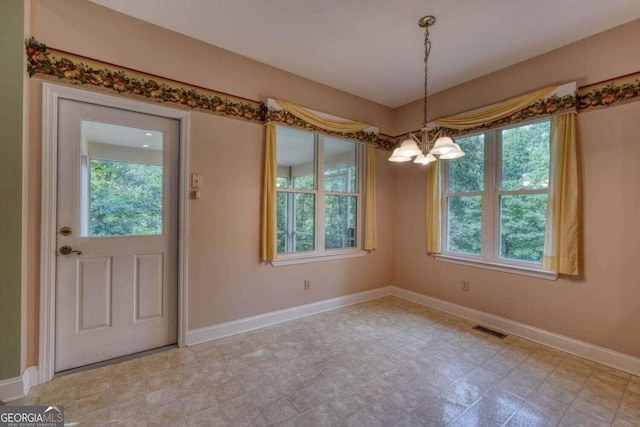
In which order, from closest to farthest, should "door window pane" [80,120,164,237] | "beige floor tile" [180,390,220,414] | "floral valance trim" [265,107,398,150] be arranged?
"beige floor tile" [180,390,220,414] < "door window pane" [80,120,164,237] < "floral valance trim" [265,107,398,150]

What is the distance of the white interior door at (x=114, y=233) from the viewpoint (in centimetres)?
217

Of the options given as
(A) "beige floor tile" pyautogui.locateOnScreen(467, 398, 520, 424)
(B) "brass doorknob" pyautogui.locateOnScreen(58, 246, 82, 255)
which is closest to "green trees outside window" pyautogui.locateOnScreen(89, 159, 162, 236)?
(B) "brass doorknob" pyautogui.locateOnScreen(58, 246, 82, 255)

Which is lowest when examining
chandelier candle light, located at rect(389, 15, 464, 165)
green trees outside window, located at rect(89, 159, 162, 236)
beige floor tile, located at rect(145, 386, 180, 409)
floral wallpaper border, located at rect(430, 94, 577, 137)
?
beige floor tile, located at rect(145, 386, 180, 409)

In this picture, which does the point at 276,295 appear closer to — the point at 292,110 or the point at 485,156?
the point at 292,110

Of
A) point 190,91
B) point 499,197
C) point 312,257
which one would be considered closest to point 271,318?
point 312,257

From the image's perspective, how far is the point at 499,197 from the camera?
123 inches

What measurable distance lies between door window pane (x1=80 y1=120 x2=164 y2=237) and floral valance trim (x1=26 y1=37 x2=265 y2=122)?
0.31m

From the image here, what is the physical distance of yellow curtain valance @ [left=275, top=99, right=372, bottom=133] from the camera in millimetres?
3122

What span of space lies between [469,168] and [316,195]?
192cm

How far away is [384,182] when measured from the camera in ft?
13.7

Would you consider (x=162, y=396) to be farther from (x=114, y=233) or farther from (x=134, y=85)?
(x=134, y=85)

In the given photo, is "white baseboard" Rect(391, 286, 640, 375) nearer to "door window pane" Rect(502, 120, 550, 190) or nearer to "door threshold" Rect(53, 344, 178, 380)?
"door window pane" Rect(502, 120, 550, 190)

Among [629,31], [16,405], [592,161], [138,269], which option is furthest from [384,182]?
[16,405]

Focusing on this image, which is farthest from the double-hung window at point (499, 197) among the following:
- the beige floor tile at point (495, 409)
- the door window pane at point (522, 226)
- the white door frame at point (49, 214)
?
the white door frame at point (49, 214)
